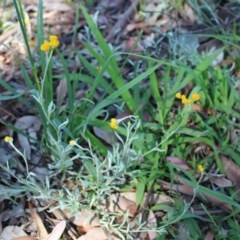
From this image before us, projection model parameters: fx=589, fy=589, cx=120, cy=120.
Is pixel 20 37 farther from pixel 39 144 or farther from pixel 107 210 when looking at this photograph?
pixel 107 210

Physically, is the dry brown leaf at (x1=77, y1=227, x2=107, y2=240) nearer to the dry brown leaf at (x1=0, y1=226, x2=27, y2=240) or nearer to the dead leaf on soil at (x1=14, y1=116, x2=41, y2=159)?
the dry brown leaf at (x1=0, y1=226, x2=27, y2=240)

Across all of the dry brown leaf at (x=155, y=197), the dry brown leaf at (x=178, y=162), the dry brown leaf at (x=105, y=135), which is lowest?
the dry brown leaf at (x=155, y=197)

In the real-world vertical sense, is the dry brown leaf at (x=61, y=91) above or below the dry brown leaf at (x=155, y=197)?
above

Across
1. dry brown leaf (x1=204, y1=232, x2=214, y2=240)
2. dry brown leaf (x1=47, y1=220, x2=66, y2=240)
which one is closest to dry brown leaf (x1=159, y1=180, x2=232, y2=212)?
dry brown leaf (x1=204, y1=232, x2=214, y2=240)

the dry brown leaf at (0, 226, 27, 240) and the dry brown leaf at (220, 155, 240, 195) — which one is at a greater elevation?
the dry brown leaf at (0, 226, 27, 240)

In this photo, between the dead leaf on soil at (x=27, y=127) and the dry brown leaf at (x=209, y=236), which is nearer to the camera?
the dry brown leaf at (x=209, y=236)

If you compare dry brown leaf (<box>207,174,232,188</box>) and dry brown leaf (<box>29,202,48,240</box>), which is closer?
dry brown leaf (<box>29,202,48,240</box>)

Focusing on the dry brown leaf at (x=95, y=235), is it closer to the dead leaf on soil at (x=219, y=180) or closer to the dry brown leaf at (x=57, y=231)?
the dry brown leaf at (x=57, y=231)

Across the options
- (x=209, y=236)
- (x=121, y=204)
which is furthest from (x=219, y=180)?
(x=121, y=204)

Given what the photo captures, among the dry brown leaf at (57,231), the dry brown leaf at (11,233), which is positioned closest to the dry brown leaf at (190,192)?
the dry brown leaf at (57,231)
